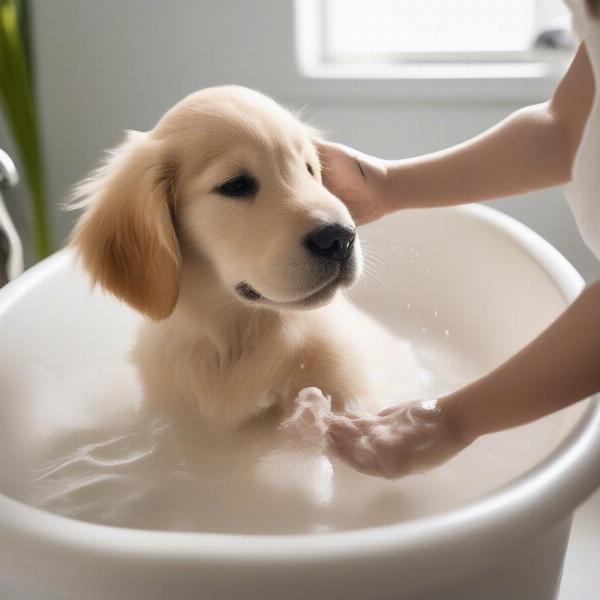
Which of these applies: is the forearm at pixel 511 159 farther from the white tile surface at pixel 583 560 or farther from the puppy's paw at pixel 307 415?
the white tile surface at pixel 583 560

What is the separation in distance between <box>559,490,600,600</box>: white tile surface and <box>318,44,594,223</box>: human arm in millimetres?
568

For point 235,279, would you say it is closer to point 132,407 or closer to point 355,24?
point 132,407

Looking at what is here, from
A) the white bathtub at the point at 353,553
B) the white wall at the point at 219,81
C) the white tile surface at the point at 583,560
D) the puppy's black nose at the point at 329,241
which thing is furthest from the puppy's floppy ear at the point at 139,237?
the white wall at the point at 219,81

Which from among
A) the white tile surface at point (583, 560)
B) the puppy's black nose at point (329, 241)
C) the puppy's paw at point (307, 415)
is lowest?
the white tile surface at point (583, 560)

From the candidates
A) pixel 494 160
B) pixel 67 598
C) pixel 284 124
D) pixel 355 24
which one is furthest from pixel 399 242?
pixel 67 598

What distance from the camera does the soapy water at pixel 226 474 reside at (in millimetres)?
1082

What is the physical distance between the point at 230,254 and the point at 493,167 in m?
0.47

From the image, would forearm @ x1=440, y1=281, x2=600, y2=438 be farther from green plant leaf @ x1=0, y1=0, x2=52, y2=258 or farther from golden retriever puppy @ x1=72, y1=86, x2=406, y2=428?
green plant leaf @ x1=0, y1=0, x2=52, y2=258

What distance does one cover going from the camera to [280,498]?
1.12 metres

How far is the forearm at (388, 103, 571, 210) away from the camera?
1.25 meters

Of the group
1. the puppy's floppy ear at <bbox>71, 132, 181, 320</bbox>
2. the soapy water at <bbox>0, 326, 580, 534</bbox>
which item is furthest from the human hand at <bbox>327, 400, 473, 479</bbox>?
the puppy's floppy ear at <bbox>71, 132, 181, 320</bbox>

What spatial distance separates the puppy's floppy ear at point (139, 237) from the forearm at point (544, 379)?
0.42 m

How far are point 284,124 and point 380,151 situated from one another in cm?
103

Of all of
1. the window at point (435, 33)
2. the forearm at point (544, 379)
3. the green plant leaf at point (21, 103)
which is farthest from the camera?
the window at point (435, 33)
